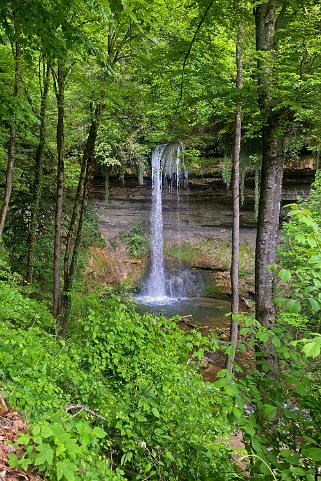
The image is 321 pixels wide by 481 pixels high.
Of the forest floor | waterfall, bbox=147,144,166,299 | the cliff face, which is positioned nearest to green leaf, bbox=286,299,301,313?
the forest floor

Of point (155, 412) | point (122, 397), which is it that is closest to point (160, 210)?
point (122, 397)

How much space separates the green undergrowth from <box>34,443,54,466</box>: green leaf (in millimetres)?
84

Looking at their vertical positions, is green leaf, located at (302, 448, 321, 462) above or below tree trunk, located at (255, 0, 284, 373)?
below

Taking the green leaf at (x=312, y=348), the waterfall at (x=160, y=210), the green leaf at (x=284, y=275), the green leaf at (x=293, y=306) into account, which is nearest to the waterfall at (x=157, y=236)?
the waterfall at (x=160, y=210)

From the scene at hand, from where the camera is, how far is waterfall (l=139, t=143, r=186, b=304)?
18016 mm

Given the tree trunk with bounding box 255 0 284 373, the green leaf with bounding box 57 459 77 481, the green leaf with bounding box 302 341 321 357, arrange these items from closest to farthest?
the green leaf with bounding box 302 341 321 357 < the green leaf with bounding box 57 459 77 481 < the tree trunk with bounding box 255 0 284 373

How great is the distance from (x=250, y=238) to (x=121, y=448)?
17.7 m

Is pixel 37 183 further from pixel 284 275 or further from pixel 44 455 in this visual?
pixel 284 275

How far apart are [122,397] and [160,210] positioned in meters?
17.5

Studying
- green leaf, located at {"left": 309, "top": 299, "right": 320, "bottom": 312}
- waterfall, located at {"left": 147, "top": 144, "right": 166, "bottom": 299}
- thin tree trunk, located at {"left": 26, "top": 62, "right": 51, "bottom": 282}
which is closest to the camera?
green leaf, located at {"left": 309, "top": 299, "right": 320, "bottom": 312}

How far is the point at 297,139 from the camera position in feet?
47.3

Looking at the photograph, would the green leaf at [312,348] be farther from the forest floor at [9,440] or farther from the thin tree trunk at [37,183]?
the thin tree trunk at [37,183]

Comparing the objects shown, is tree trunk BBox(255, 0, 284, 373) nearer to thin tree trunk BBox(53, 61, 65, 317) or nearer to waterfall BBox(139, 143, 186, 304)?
thin tree trunk BBox(53, 61, 65, 317)

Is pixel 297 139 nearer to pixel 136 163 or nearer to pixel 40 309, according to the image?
pixel 136 163
